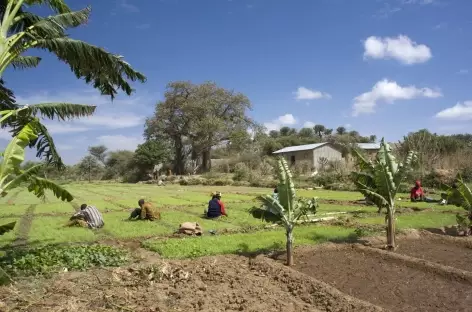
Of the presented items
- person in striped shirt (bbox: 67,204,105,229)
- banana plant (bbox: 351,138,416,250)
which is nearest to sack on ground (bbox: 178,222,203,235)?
person in striped shirt (bbox: 67,204,105,229)

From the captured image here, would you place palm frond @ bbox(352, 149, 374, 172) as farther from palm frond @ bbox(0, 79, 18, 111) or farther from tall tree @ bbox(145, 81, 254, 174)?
tall tree @ bbox(145, 81, 254, 174)

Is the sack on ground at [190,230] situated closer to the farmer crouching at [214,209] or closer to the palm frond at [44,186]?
the farmer crouching at [214,209]

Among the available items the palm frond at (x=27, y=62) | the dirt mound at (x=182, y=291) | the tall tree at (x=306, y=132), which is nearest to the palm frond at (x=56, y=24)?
the palm frond at (x=27, y=62)

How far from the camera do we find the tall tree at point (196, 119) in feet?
198

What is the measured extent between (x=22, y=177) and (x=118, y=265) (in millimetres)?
2880

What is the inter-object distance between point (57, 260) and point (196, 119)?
52.7 m

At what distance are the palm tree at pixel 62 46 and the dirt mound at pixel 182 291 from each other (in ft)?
15.3

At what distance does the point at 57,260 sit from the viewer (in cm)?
897

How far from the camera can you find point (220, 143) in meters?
62.2

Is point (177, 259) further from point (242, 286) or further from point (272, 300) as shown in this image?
point (272, 300)

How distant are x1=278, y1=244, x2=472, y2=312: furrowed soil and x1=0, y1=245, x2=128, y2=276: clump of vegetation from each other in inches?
166

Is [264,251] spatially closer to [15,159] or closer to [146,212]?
[15,159]

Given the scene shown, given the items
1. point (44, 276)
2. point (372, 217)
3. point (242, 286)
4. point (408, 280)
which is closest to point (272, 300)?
point (242, 286)

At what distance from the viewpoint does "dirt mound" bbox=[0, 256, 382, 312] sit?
6.35 m
